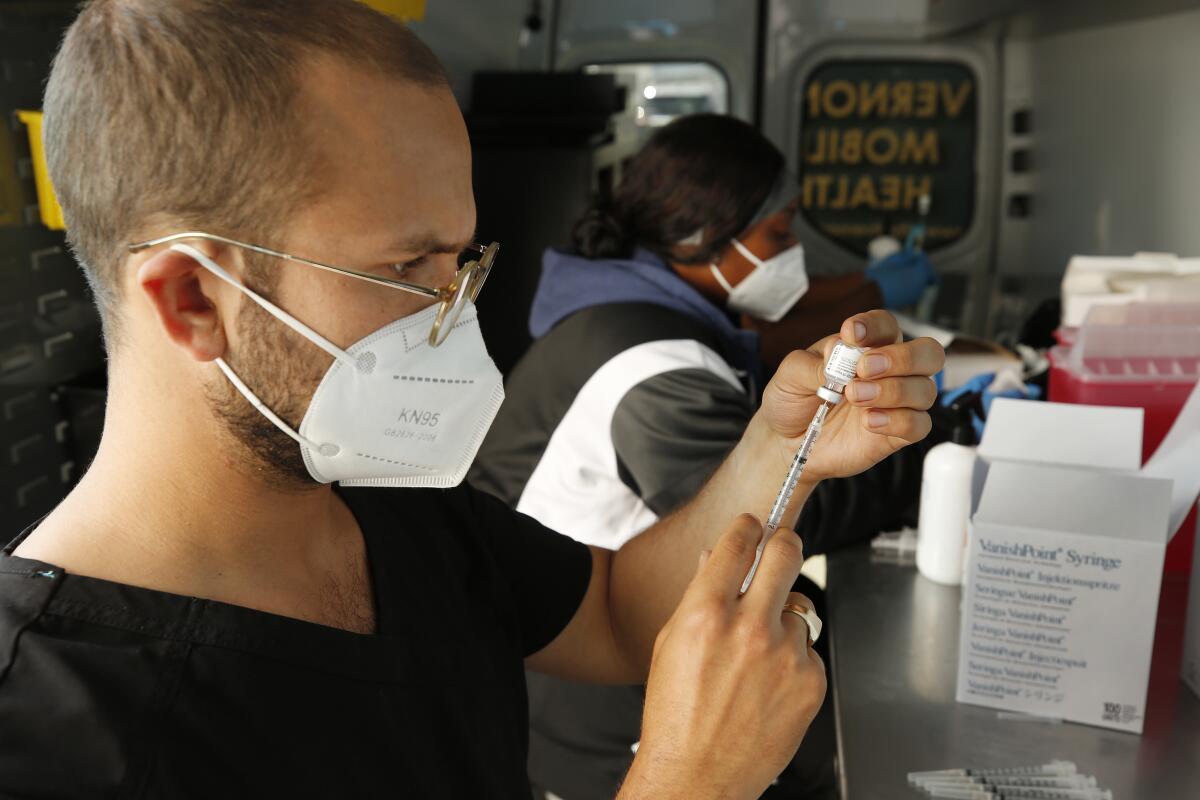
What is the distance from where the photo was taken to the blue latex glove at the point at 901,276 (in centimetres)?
356

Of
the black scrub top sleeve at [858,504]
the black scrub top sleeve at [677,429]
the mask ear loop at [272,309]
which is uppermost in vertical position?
the mask ear loop at [272,309]

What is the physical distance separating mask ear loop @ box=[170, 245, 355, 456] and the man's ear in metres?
0.01

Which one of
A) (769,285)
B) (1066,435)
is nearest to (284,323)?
(1066,435)

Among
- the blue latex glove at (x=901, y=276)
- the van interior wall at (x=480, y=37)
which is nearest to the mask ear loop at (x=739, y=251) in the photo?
the van interior wall at (x=480, y=37)

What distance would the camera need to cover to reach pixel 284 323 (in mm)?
899

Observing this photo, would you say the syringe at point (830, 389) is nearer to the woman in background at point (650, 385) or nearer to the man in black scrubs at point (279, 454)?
the man in black scrubs at point (279, 454)

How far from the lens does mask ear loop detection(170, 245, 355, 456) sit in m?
0.86

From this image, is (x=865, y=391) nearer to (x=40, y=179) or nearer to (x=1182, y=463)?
(x=1182, y=463)

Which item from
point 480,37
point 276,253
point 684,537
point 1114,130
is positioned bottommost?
point 684,537

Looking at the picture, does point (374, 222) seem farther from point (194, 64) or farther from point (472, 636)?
point (472, 636)

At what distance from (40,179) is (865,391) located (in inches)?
56.4

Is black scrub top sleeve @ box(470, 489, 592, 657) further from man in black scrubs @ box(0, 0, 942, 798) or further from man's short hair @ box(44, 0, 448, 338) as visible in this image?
man's short hair @ box(44, 0, 448, 338)

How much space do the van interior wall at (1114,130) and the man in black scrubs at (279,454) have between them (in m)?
2.38

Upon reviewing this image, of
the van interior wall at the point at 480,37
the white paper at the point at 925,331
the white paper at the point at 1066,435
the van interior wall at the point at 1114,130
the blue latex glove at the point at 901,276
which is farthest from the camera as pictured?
the blue latex glove at the point at 901,276
